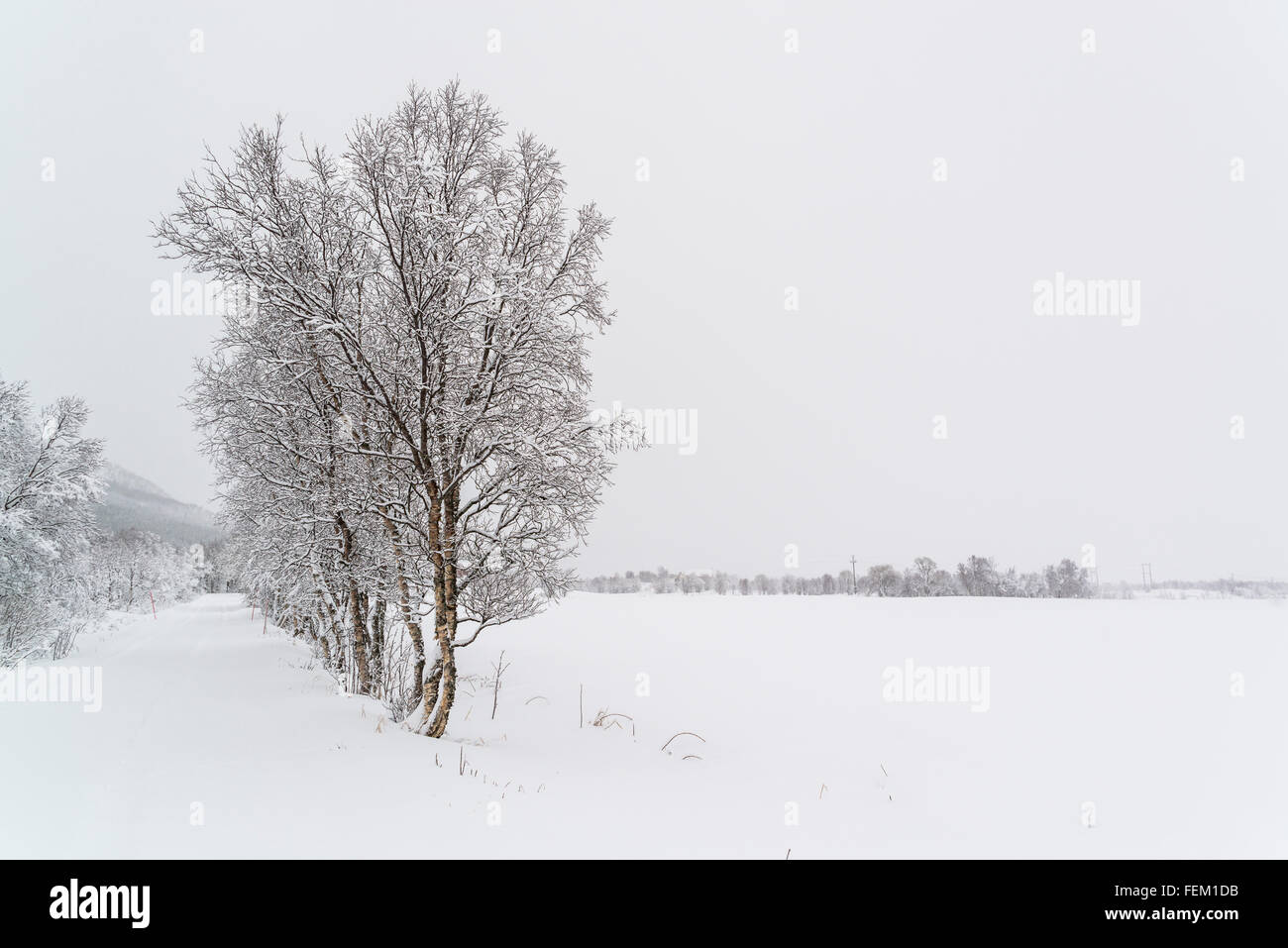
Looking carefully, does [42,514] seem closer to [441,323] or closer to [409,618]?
[409,618]

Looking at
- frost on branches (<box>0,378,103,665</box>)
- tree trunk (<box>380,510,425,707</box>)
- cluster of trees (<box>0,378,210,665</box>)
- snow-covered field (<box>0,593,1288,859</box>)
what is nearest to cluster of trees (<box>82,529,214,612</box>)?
cluster of trees (<box>0,378,210,665</box>)

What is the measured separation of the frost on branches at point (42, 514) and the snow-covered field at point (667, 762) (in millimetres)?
2661

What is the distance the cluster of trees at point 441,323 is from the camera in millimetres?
7348

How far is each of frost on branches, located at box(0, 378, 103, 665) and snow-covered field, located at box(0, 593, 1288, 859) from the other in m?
2.66

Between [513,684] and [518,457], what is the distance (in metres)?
9.79

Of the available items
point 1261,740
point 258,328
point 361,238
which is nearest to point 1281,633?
point 1261,740

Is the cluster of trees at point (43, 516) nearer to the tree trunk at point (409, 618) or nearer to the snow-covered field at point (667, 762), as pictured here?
the snow-covered field at point (667, 762)

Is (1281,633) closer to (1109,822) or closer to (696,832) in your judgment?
(1109,822)

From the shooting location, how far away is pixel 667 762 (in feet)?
27.6

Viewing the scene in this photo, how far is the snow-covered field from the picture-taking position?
4539 millimetres

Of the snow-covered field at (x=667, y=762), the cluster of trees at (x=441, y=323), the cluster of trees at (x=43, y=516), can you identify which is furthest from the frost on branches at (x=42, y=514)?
the cluster of trees at (x=441, y=323)

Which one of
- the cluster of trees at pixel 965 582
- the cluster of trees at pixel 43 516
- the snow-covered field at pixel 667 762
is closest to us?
the snow-covered field at pixel 667 762
